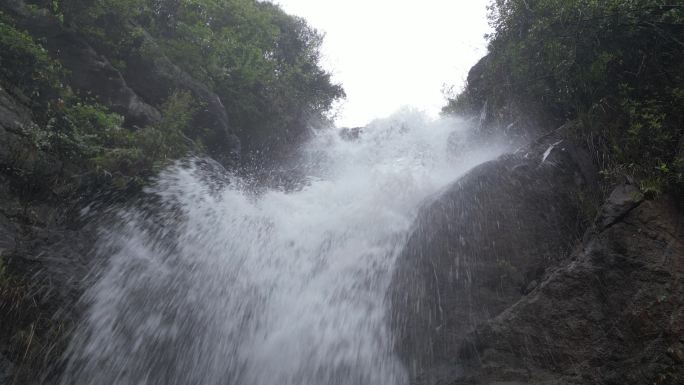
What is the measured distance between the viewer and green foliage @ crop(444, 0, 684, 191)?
22.5ft

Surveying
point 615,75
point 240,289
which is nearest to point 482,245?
point 240,289

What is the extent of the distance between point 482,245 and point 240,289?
4.33 meters

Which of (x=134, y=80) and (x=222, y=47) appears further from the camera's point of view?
(x=222, y=47)

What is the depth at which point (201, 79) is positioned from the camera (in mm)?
13781

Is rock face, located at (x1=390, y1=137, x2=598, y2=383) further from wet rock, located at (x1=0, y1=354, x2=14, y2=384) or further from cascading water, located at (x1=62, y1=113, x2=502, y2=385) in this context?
wet rock, located at (x1=0, y1=354, x2=14, y2=384)

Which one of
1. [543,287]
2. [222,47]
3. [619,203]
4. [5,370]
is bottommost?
[543,287]

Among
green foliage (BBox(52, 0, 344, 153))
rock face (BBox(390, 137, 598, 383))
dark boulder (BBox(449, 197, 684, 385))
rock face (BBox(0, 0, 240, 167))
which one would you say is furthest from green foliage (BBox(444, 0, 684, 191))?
green foliage (BBox(52, 0, 344, 153))

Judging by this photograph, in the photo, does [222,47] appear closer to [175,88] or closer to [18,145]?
[175,88]

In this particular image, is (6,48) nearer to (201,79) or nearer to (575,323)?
(201,79)

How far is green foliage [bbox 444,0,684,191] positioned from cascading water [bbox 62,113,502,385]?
3.77m

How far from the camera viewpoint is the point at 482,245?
7.27 metres

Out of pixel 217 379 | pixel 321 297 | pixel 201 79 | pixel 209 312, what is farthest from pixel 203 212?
pixel 201 79

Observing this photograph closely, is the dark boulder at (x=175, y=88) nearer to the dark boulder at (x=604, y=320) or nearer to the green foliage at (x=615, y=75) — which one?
the green foliage at (x=615, y=75)

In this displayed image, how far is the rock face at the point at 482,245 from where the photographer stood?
20.7 feet
